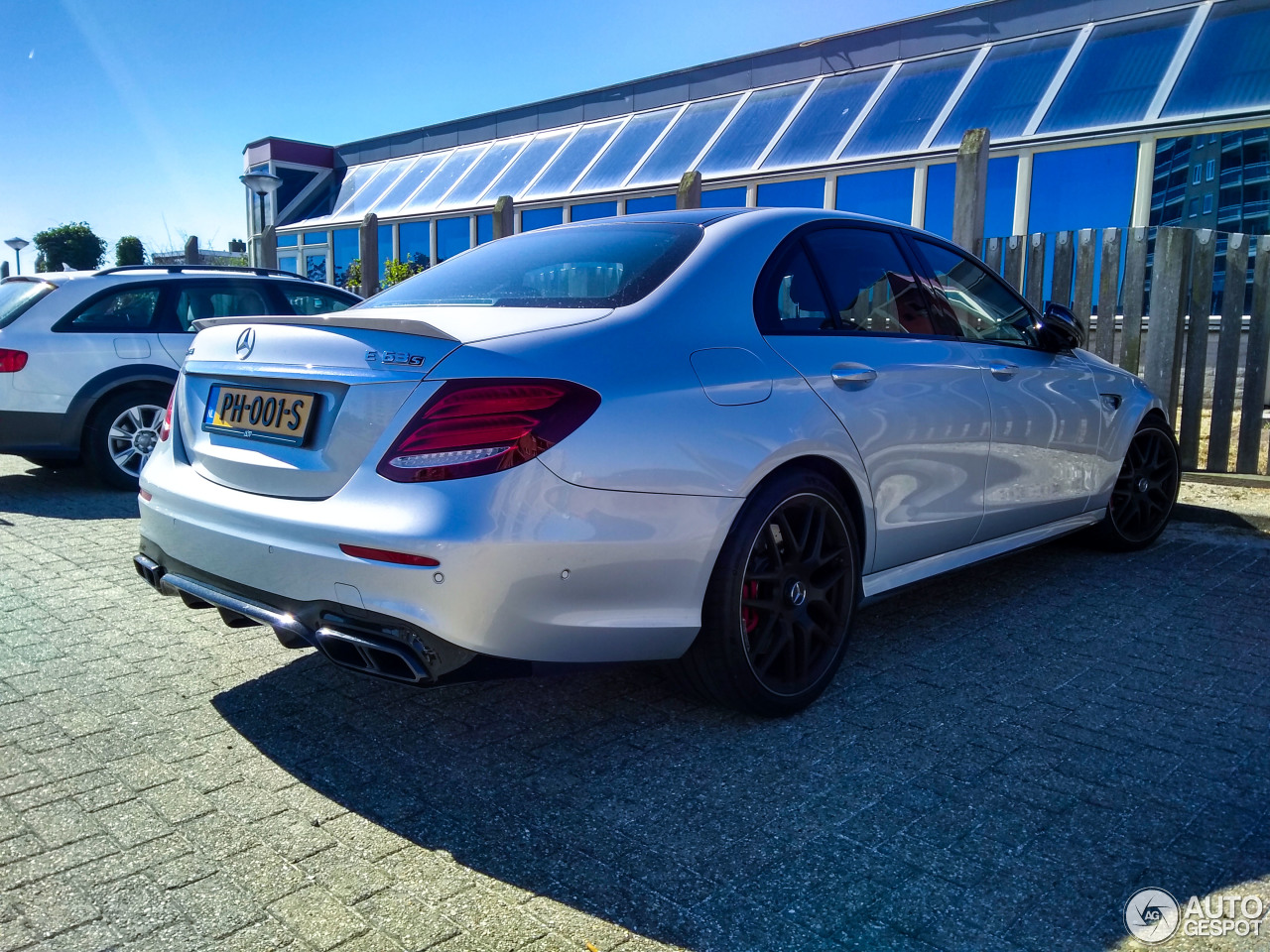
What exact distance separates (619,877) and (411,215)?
19.2 metres

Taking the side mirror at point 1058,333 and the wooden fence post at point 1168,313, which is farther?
the wooden fence post at point 1168,313

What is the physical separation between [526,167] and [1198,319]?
14402mm

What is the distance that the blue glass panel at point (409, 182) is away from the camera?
21.6m

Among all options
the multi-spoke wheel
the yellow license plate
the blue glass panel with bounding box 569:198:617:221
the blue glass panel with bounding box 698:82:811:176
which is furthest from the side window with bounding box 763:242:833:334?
the blue glass panel with bounding box 569:198:617:221

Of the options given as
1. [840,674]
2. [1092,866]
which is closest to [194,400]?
[840,674]

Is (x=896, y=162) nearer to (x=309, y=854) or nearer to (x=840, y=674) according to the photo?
(x=840, y=674)

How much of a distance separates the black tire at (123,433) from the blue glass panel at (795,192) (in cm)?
883

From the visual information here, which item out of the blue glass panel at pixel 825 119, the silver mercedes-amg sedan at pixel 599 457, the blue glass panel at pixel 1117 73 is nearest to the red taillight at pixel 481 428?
the silver mercedes-amg sedan at pixel 599 457

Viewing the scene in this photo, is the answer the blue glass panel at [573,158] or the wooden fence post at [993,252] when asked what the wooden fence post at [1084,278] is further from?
the blue glass panel at [573,158]

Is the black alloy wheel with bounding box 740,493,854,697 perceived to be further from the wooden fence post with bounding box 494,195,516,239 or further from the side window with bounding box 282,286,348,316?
the wooden fence post with bounding box 494,195,516,239

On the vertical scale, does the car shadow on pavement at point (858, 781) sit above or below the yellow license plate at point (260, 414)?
below

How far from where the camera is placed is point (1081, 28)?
1286cm

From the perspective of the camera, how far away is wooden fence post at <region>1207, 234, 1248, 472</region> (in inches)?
256

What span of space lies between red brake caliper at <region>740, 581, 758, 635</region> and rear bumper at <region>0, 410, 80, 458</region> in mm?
5591
